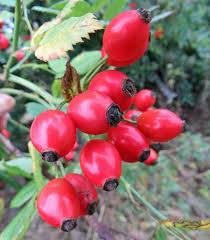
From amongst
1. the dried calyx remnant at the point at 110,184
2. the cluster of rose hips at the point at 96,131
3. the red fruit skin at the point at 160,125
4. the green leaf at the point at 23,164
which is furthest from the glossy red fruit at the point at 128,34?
the green leaf at the point at 23,164

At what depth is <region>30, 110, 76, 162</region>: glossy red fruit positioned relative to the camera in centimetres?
57

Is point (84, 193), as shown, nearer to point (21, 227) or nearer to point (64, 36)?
point (21, 227)

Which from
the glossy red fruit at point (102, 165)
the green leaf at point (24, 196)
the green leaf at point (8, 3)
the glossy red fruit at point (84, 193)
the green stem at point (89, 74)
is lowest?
the green leaf at point (24, 196)

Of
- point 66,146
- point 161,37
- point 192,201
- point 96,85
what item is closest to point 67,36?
point 96,85

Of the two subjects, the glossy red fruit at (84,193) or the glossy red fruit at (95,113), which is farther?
the glossy red fruit at (84,193)

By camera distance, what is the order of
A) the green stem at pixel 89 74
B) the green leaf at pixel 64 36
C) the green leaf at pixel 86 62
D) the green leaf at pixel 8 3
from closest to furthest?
the green leaf at pixel 64 36, the green stem at pixel 89 74, the green leaf at pixel 86 62, the green leaf at pixel 8 3

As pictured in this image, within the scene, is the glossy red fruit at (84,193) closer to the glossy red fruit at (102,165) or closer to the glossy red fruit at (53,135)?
the glossy red fruit at (102,165)

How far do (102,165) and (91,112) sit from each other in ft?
0.57

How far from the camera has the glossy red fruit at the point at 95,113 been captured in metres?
0.58

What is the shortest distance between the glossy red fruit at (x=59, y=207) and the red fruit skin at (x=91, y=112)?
0.73 ft

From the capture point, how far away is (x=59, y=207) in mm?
625

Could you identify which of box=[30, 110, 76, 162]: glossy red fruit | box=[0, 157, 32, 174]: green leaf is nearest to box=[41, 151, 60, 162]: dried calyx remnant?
box=[30, 110, 76, 162]: glossy red fruit

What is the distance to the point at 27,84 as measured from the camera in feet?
3.09

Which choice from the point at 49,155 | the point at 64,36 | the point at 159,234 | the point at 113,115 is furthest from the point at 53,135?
the point at 159,234
